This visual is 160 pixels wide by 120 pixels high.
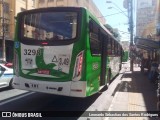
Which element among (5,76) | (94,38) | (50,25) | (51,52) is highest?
(50,25)

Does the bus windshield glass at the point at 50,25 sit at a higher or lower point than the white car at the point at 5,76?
higher

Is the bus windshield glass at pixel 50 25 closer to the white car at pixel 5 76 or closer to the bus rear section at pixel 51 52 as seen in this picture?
the bus rear section at pixel 51 52

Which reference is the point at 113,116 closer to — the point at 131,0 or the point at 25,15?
the point at 25,15

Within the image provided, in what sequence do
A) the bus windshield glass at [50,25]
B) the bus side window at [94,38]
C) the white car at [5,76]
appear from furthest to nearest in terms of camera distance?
the white car at [5,76] → the bus side window at [94,38] → the bus windshield glass at [50,25]

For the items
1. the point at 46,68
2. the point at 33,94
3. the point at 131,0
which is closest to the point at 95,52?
the point at 46,68

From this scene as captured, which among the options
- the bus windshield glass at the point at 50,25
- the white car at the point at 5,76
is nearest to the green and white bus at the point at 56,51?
the bus windshield glass at the point at 50,25

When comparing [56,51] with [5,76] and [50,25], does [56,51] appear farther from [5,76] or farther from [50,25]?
[5,76]

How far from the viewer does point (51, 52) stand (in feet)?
27.8

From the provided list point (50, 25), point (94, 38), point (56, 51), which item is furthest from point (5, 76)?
point (94, 38)

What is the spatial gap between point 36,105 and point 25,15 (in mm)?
3047

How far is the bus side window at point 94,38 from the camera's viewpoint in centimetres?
902

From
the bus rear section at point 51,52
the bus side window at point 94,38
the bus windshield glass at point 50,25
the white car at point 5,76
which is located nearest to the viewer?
the bus rear section at point 51,52

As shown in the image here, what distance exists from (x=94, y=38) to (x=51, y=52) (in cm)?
181

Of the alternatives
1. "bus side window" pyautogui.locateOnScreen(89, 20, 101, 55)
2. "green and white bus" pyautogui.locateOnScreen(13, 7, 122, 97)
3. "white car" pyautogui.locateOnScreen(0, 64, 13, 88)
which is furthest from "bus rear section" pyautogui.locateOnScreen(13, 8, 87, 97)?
"white car" pyautogui.locateOnScreen(0, 64, 13, 88)
